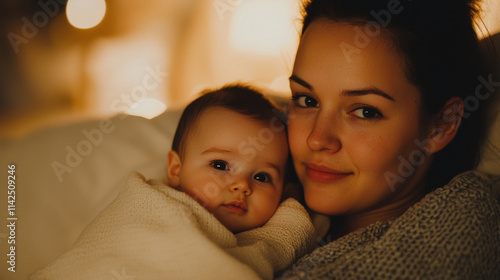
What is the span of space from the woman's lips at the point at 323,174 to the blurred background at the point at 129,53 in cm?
153

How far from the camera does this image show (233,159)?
1.19 metres

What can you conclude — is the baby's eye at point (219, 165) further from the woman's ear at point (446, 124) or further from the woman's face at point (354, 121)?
the woman's ear at point (446, 124)

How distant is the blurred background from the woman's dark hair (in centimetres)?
152

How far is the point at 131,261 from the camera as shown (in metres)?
0.96

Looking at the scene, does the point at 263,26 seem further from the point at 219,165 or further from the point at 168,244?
the point at 168,244

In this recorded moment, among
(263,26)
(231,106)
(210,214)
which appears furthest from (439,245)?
(263,26)

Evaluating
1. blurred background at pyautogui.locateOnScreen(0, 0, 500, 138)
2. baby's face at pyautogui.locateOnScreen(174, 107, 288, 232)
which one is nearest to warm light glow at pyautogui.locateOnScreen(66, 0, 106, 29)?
blurred background at pyautogui.locateOnScreen(0, 0, 500, 138)

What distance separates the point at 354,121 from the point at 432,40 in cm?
31

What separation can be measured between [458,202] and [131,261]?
76 cm

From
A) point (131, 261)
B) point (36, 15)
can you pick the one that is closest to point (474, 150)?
point (131, 261)

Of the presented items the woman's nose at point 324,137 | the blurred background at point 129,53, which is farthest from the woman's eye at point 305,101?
the blurred background at point 129,53

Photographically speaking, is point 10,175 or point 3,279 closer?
point 3,279

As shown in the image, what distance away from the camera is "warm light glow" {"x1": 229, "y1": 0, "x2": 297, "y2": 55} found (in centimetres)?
271

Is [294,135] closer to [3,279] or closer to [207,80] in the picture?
[3,279]
